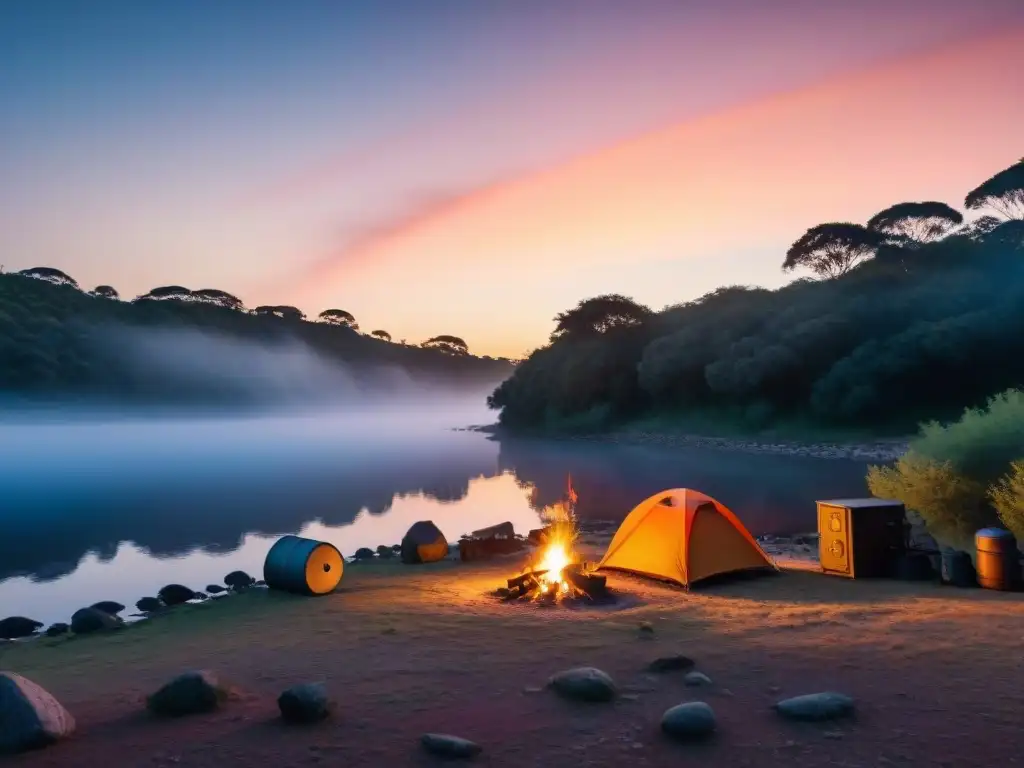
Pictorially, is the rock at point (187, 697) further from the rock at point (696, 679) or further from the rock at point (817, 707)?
the rock at point (817, 707)

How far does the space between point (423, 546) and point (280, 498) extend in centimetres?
1734

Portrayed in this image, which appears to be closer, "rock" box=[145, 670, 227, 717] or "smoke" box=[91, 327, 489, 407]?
"rock" box=[145, 670, 227, 717]

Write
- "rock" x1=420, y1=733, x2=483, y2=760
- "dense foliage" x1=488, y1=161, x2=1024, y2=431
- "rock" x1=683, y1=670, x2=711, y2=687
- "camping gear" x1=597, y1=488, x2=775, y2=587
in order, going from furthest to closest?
"dense foliage" x1=488, y1=161, x2=1024, y2=431
"camping gear" x1=597, y1=488, x2=775, y2=587
"rock" x1=683, y1=670, x2=711, y2=687
"rock" x1=420, y1=733, x2=483, y2=760

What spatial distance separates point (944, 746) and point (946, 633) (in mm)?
3114

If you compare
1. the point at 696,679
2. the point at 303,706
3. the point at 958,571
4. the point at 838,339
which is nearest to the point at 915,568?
the point at 958,571

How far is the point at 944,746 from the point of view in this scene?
18.0ft

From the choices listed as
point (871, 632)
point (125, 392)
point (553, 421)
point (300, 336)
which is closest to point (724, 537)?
point (871, 632)

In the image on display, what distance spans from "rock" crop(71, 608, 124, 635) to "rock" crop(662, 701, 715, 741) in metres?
9.30

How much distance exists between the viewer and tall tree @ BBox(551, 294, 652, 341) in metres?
76.4

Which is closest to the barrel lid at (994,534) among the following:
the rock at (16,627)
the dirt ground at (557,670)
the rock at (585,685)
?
the dirt ground at (557,670)

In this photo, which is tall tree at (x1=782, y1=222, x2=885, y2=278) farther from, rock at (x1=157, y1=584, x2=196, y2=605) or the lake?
rock at (x1=157, y1=584, x2=196, y2=605)

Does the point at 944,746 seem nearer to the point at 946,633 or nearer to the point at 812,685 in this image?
the point at 812,685

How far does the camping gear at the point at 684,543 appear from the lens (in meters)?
12.4

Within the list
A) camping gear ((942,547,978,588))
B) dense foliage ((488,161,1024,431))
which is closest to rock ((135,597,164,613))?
camping gear ((942,547,978,588))
